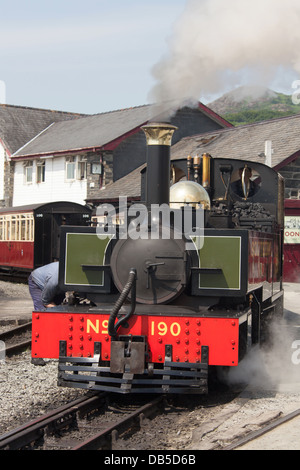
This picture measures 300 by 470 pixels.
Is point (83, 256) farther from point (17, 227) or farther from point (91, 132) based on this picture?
point (91, 132)

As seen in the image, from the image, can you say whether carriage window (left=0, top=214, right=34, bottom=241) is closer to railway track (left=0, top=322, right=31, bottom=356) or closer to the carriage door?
the carriage door

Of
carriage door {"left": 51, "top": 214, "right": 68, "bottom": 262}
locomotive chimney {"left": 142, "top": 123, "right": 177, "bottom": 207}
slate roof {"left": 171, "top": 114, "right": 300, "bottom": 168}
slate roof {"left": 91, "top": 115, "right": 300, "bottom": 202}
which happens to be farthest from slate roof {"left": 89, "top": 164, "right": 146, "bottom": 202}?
locomotive chimney {"left": 142, "top": 123, "right": 177, "bottom": 207}

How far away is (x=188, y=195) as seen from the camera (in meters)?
7.47

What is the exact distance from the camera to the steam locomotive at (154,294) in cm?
625

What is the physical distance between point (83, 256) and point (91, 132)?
24.3 metres

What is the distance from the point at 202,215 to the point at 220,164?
2.06 metres

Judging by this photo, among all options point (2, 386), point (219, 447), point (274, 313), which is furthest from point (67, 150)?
point (219, 447)

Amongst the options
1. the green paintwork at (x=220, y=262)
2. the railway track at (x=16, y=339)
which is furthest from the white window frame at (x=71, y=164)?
the green paintwork at (x=220, y=262)

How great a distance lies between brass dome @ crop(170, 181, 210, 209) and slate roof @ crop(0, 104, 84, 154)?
2669cm

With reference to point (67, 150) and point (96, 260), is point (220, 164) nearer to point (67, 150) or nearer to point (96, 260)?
point (96, 260)

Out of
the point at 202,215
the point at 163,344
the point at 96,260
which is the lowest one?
the point at 163,344

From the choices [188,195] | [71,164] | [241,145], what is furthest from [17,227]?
[188,195]

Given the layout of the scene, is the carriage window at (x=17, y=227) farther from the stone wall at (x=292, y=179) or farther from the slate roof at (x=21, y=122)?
the slate roof at (x=21, y=122)

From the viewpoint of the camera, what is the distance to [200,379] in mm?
6238
